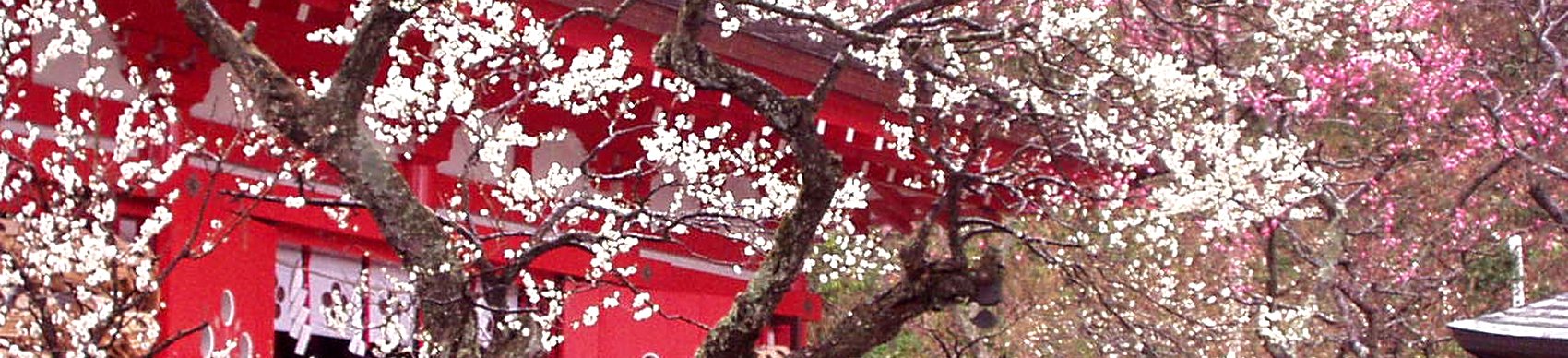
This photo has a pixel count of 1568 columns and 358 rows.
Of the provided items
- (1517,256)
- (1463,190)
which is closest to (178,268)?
(1517,256)

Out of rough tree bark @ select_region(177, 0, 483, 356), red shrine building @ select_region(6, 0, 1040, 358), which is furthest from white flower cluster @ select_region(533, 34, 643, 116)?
rough tree bark @ select_region(177, 0, 483, 356)

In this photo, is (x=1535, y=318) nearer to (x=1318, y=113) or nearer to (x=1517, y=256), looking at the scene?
(x=1517, y=256)

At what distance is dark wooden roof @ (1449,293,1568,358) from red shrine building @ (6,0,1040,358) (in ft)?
9.16

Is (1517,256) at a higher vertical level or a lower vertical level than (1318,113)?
lower

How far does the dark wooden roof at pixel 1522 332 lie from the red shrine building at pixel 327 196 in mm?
2791

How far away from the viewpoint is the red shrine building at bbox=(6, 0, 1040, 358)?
6.75m

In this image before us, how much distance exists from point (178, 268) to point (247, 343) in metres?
0.57

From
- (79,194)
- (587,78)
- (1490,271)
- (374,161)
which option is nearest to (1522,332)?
(374,161)

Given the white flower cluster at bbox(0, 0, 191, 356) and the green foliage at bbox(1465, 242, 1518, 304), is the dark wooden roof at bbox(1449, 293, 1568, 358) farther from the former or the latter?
the green foliage at bbox(1465, 242, 1518, 304)

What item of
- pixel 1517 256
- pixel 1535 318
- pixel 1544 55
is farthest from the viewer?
pixel 1544 55

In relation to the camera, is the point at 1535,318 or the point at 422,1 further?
the point at 422,1

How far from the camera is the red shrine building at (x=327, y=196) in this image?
675 cm

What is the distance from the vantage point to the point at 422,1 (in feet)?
17.3

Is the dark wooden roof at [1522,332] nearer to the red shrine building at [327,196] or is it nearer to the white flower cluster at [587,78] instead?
the red shrine building at [327,196]
